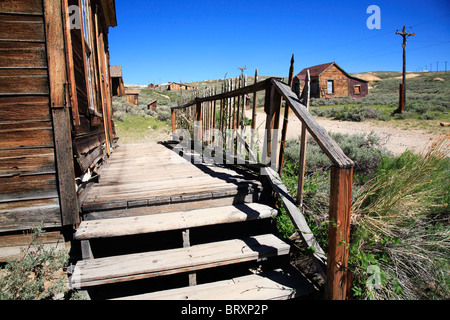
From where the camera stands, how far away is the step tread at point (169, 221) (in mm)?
2246

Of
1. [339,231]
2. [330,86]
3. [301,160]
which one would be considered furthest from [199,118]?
[330,86]

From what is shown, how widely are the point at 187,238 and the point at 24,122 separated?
1.69m

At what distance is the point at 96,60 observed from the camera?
5.22 meters

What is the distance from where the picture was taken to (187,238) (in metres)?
2.41

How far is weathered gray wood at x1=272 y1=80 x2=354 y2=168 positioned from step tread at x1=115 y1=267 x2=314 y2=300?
1011mm

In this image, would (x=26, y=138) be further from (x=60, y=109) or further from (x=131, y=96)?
(x=131, y=96)

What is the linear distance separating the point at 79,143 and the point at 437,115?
18165 mm

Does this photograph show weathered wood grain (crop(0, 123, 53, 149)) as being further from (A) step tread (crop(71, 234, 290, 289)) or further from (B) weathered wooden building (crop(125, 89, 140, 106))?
(B) weathered wooden building (crop(125, 89, 140, 106))

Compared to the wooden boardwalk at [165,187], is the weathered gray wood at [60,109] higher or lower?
higher

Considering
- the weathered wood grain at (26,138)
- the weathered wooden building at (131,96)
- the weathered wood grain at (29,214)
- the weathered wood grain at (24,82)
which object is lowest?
the weathered wood grain at (29,214)

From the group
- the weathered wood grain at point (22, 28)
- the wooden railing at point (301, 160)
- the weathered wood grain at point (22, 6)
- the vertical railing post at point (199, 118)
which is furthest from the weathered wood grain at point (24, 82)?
the vertical railing post at point (199, 118)

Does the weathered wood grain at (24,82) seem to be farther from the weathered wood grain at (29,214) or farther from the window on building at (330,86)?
the window on building at (330,86)

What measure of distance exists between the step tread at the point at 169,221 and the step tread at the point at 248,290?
52 cm
